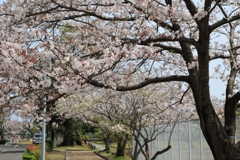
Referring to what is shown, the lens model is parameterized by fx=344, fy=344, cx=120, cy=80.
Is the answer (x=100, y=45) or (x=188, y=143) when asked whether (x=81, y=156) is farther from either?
(x=100, y=45)

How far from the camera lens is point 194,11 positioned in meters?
5.69

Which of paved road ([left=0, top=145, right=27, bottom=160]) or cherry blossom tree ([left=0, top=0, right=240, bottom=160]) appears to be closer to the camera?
cherry blossom tree ([left=0, top=0, right=240, bottom=160])

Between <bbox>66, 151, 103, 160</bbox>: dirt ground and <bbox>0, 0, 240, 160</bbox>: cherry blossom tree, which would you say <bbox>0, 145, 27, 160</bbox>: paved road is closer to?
<bbox>66, 151, 103, 160</bbox>: dirt ground

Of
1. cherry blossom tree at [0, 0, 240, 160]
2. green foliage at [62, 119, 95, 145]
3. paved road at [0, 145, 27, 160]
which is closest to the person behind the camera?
cherry blossom tree at [0, 0, 240, 160]

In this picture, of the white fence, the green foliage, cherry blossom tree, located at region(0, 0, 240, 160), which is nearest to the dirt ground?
the green foliage

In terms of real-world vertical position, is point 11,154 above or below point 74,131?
below

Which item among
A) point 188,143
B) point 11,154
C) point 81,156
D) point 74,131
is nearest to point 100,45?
point 188,143

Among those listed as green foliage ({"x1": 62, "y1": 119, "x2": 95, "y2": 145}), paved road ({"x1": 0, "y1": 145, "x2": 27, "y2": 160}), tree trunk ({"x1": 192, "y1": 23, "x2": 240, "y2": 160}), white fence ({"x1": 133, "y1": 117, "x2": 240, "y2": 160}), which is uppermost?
tree trunk ({"x1": 192, "y1": 23, "x2": 240, "y2": 160})

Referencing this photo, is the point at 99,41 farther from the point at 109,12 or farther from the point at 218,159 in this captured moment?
the point at 218,159

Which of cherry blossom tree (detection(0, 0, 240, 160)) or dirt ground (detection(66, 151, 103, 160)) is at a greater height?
cherry blossom tree (detection(0, 0, 240, 160))

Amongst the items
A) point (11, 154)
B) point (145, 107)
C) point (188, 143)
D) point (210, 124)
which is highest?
point (145, 107)

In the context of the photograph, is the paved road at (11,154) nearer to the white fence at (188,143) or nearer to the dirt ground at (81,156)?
the dirt ground at (81,156)

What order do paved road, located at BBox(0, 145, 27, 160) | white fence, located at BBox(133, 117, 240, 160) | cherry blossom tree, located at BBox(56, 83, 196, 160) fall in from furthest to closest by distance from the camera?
paved road, located at BBox(0, 145, 27, 160) → cherry blossom tree, located at BBox(56, 83, 196, 160) → white fence, located at BBox(133, 117, 240, 160)

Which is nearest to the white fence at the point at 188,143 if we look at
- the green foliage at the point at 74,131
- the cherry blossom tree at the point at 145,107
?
the cherry blossom tree at the point at 145,107
